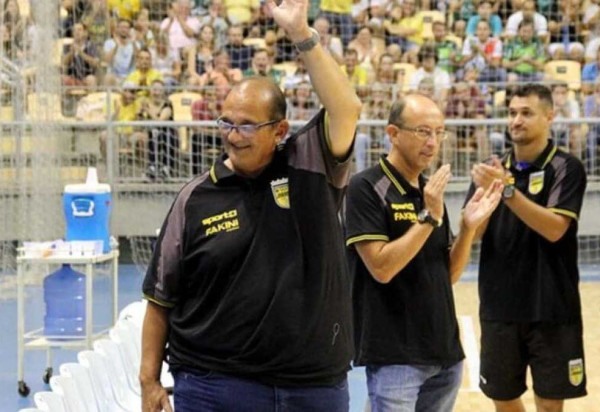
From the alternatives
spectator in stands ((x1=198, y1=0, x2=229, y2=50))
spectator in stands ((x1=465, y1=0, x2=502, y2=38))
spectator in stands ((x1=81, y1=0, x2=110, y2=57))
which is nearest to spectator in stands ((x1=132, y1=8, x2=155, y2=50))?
spectator in stands ((x1=81, y1=0, x2=110, y2=57))

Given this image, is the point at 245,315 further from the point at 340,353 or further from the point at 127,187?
the point at 127,187

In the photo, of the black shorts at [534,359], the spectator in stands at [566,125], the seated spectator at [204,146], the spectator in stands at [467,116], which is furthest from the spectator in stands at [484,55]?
the black shorts at [534,359]

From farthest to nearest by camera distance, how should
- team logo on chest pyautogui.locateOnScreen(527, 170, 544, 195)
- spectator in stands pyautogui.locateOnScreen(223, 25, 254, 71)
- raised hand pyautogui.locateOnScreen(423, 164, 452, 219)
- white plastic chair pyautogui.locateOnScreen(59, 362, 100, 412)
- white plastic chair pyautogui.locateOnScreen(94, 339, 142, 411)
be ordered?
spectator in stands pyautogui.locateOnScreen(223, 25, 254, 71) → white plastic chair pyautogui.locateOnScreen(94, 339, 142, 411) → team logo on chest pyautogui.locateOnScreen(527, 170, 544, 195) → white plastic chair pyautogui.locateOnScreen(59, 362, 100, 412) → raised hand pyautogui.locateOnScreen(423, 164, 452, 219)

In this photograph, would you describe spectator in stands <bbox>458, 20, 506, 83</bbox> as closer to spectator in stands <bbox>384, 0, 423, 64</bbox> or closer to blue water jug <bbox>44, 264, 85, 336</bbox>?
spectator in stands <bbox>384, 0, 423, 64</bbox>

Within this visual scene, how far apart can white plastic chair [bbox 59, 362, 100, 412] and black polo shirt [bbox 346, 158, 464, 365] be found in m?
1.45

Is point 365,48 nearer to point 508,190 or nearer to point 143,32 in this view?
point 143,32

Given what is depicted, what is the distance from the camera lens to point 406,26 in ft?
53.8

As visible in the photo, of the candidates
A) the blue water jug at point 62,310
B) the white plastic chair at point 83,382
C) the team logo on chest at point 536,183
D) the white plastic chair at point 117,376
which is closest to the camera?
the white plastic chair at point 83,382

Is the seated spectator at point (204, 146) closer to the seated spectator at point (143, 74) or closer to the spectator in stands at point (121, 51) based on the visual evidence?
the seated spectator at point (143, 74)

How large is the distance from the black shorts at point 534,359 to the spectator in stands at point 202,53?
34.3ft

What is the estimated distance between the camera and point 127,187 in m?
14.8

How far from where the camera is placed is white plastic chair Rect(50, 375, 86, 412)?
16.5 ft

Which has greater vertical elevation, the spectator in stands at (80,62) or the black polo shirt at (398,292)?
the spectator in stands at (80,62)

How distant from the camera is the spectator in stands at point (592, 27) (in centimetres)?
Result: 1560
